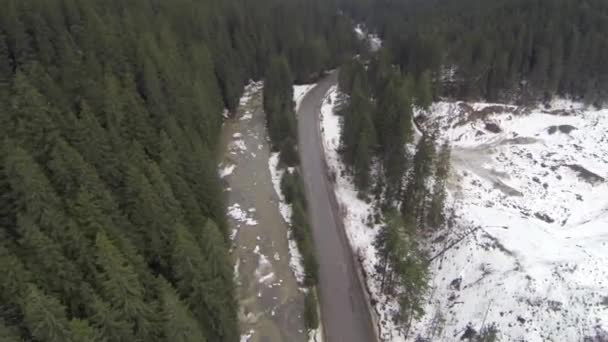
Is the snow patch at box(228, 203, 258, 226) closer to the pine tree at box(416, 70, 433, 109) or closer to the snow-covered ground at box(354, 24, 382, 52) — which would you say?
the pine tree at box(416, 70, 433, 109)

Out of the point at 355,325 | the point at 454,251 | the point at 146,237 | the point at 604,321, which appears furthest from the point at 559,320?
the point at 146,237

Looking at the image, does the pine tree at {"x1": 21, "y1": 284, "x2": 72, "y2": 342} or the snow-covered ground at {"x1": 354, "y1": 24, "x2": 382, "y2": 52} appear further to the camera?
the snow-covered ground at {"x1": 354, "y1": 24, "x2": 382, "y2": 52}

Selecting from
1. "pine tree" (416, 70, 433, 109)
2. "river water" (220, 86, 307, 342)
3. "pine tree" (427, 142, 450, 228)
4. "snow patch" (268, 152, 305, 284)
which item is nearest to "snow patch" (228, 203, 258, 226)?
"river water" (220, 86, 307, 342)

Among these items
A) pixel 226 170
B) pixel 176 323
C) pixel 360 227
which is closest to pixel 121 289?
pixel 176 323

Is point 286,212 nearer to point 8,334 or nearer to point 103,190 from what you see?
point 103,190

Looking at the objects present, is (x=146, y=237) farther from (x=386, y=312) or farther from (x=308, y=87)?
(x=308, y=87)

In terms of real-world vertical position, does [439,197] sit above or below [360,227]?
above

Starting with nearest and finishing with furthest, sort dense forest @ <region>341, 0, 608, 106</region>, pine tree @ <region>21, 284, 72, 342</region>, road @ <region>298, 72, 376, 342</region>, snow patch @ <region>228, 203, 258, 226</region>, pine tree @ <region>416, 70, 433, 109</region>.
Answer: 1. pine tree @ <region>21, 284, 72, 342</region>
2. road @ <region>298, 72, 376, 342</region>
3. snow patch @ <region>228, 203, 258, 226</region>
4. pine tree @ <region>416, 70, 433, 109</region>
5. dense forest @ <region>341, 0, 608, 106</region>
